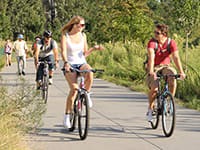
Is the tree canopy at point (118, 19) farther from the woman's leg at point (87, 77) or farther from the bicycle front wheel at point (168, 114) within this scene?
the woman's leg at point (87, 77)

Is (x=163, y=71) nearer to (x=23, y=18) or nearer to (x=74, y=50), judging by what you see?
(x=74, y=50)

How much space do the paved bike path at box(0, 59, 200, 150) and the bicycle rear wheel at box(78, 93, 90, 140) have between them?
0.42 feet

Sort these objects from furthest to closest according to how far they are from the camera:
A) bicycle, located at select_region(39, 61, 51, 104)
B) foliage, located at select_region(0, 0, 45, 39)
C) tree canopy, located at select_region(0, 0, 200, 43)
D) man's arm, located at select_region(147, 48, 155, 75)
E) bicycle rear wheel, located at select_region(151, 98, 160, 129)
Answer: foliage, located at select_region(0, 0, 45, 39), tree canopy, located at select_region(0, 0, 200, 43), bicycle, located at select_region(39, 61, 51, 104), bicycle rear wheel, located at select_region(151, 98, 160, 129), man's arm, located at select_region(147, 48, 155, 75)

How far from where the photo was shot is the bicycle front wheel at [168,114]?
29.0 ft

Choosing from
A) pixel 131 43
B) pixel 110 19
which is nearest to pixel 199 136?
pixel 131 43

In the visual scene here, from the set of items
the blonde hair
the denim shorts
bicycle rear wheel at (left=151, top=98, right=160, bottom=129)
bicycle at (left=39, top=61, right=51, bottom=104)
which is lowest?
bicycle rear wheel at (left=151, top=98, right=160, bottom=129)

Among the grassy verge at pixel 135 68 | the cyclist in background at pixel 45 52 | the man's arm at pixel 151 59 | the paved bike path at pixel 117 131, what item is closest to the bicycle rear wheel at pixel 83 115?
the paved bike path at pixel 117 131

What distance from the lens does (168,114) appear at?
9094 mm

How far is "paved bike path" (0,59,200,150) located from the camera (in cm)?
829

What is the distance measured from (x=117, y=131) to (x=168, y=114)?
0.99 metres

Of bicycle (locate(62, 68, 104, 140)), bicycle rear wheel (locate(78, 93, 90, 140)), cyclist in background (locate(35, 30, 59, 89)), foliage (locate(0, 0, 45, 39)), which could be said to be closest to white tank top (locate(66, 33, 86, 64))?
bicycle (locate(62, 68, 104, 140))

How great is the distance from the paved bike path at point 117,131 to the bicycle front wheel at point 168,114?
0.47ft

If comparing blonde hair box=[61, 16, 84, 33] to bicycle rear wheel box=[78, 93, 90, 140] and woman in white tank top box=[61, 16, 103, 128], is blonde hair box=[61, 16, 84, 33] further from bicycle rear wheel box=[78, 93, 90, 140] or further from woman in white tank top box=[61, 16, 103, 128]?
bicycle rear wheel box=[78, 93, 90, 140]

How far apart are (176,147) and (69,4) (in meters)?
65.5
